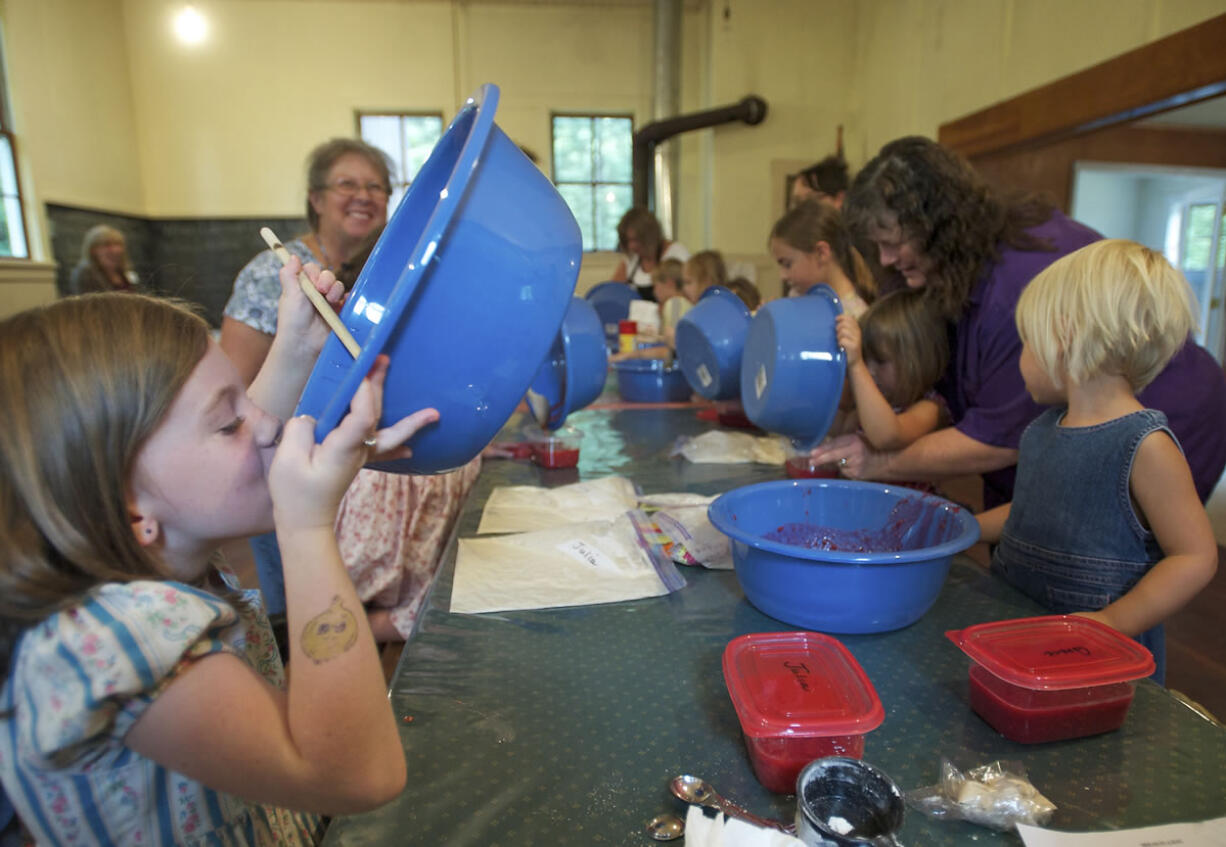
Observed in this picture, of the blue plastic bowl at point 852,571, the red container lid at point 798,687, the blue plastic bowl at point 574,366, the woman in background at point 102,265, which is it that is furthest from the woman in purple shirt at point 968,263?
the woman in background at point 102,265

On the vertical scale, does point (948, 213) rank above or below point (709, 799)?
above

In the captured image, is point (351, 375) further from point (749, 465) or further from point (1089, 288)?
point (749, 465)

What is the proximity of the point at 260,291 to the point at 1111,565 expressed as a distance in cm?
162

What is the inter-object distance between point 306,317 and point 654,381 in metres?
1.81

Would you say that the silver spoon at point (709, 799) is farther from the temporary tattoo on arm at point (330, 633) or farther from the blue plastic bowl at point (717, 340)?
the blue plastic bowl at point (717, 340)

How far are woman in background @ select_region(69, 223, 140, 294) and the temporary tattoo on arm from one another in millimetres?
4984

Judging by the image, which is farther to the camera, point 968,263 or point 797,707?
point 968,263

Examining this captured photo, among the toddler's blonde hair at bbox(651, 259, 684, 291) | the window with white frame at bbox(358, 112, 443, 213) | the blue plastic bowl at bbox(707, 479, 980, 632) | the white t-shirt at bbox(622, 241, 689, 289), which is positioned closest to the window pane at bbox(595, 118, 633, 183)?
the window with white frame at bbox(358, 112, 443, 213)

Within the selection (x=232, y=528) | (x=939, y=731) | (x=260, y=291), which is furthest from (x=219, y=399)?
(x=260, y=291)

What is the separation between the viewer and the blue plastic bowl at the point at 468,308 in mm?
539

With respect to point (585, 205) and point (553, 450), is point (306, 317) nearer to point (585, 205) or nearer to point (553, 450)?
point (553, 450)

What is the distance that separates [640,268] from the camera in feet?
14.5

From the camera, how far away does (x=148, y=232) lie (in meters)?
6.06

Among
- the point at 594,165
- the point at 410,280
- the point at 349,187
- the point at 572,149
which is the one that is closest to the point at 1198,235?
the point at 594,165
